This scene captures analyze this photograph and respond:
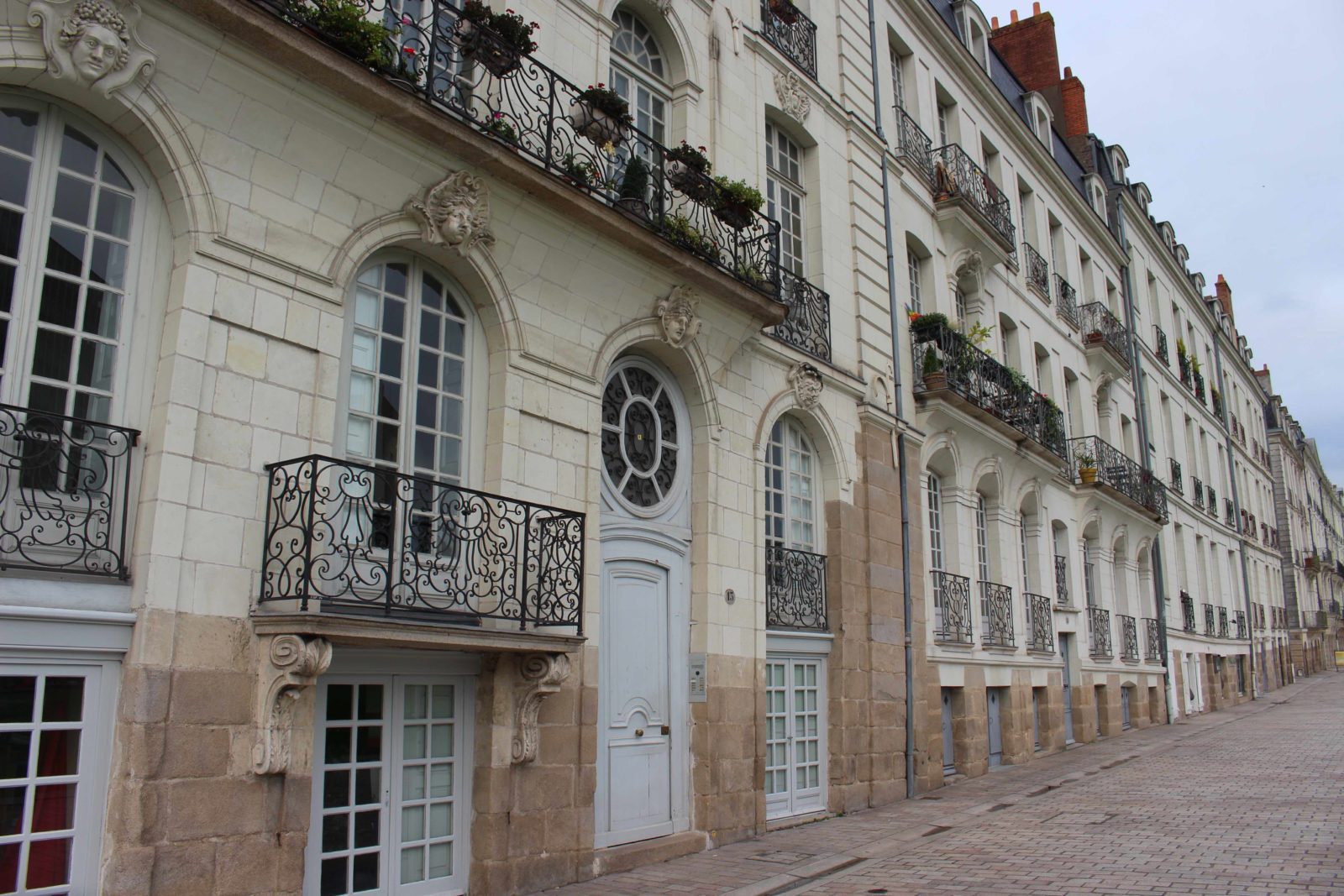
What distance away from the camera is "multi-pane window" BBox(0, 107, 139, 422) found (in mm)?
5574

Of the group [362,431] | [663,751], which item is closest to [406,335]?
[362,431]

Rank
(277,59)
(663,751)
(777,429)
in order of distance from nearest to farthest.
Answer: (277,59), (663,751), (777,429)

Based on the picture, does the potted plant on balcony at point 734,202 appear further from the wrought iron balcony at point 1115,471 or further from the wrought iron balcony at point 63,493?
the wrought iron balcony at point 1115,471

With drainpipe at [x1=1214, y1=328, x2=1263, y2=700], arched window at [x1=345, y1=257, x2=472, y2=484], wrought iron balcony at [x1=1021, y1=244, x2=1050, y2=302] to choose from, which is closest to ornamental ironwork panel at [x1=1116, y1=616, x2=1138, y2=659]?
wrought iron balcony at [x1=1021, y1=244, x2=1050, y2=302]

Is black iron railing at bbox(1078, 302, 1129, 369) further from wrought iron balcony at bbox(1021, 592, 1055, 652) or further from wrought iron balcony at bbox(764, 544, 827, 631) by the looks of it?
wrought iron balcony at bbox(764, 544, 827, 631)

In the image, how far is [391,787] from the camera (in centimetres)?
697

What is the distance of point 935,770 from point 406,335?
30.0ft

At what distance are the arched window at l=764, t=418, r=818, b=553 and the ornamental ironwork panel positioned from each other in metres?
12.2

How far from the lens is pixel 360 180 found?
7.11 m

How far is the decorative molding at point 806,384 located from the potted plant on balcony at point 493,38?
15.8 ft

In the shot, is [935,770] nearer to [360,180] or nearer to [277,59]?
[360,180]

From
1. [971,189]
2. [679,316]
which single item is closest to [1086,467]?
[971,189]

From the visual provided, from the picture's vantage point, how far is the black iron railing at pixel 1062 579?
18656mm

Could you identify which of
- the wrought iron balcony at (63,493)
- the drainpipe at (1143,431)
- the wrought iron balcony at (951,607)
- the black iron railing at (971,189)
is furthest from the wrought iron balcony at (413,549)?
the drainpipe at (1143,431)
